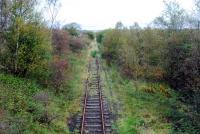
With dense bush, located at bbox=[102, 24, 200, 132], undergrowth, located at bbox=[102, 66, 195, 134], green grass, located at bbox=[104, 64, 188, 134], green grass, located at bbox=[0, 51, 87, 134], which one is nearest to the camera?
green grass, located at bbox=[0, 51, 87, 134]

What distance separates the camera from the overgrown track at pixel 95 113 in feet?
67.2

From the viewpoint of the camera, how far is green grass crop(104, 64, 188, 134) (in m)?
21.1

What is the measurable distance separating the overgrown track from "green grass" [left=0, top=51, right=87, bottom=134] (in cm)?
90

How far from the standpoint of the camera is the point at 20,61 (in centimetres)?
2736

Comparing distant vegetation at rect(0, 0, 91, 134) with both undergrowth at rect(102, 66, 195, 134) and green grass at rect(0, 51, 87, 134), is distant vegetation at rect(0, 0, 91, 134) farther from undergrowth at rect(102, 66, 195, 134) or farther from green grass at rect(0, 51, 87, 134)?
undergrowth at rect(102, 66, 195, 134)

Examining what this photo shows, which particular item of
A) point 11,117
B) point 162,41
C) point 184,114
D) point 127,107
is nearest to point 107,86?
point 162,41

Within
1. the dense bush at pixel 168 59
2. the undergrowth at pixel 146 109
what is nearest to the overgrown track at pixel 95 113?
the undergrowth at pixel 146 109

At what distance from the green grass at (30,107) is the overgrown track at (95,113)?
0.90m

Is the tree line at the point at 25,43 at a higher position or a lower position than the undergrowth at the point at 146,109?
higher

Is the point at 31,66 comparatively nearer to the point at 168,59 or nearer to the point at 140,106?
the point at 140,106

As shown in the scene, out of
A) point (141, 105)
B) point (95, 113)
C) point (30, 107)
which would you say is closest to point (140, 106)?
point (141, 105)

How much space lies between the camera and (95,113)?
78.7 ft

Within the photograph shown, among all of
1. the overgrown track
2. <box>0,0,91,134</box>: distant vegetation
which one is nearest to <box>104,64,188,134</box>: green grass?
the overgrown track

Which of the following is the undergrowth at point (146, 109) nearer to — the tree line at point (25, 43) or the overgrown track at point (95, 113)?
the overgrown track at point (95, 113)
